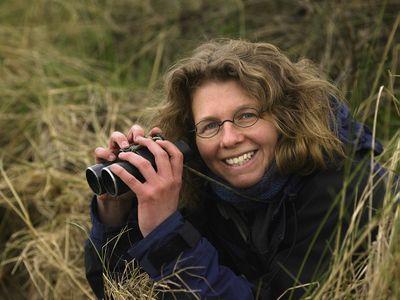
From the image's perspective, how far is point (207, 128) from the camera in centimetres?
202

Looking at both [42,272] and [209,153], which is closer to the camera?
[209,153]

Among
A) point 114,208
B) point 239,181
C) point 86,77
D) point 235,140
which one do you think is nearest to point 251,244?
point 239,181

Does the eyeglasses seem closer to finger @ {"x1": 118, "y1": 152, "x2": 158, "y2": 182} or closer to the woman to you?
the woman

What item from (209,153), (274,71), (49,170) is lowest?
(49,170)

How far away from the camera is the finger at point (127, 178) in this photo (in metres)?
1.81

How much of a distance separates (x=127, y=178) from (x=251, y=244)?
46 cm

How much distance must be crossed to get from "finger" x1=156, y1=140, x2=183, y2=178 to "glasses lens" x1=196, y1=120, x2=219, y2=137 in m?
0.16

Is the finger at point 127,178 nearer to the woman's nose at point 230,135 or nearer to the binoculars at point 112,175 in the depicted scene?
the binoculars at point 112,175

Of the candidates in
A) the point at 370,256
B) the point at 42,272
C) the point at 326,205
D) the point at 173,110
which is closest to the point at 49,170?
the point at 42,272

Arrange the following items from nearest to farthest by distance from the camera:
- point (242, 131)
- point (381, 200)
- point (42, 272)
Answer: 1. point (381, 200)
2. point (242, 131)
3. point (42, 272)

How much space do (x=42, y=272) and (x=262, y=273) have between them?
1.03 metres

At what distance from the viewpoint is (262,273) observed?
6.80ft

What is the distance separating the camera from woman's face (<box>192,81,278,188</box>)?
6.41ft

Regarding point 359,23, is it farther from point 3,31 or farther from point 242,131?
point 3,31
